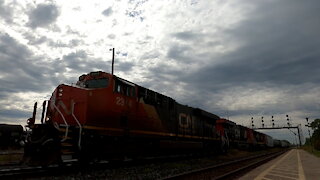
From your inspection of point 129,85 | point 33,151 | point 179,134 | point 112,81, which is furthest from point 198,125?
point 33,151

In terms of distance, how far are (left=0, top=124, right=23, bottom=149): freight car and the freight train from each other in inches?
491

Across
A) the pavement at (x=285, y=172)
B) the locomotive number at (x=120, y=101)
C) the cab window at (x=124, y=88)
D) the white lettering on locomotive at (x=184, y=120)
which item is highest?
the cab window at (x=124, y=88)

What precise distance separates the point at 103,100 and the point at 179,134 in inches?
297

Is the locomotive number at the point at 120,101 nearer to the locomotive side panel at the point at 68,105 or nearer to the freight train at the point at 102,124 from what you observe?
the freight train at the point at 102,124

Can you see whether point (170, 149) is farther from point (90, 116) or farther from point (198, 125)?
point (90, 116)

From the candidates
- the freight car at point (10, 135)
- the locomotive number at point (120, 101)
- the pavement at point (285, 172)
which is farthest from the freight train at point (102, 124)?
the freight car at point (10, 135)

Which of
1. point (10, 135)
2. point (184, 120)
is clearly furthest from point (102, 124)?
point (10, 135)

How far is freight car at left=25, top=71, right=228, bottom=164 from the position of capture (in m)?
9.35

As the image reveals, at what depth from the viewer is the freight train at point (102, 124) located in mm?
9359

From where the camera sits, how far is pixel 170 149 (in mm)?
15766

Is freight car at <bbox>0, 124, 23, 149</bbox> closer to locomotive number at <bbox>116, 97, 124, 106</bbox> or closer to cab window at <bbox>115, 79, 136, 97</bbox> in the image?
cab window at <bbox>115, 79, 136, 97</bbox>

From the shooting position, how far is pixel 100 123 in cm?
1077

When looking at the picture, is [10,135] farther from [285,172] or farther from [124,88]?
[285,172]

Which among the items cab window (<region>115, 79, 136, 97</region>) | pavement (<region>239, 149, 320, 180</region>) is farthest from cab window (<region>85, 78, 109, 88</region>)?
pavement (<region>239, 149, 320, 180</region>)
